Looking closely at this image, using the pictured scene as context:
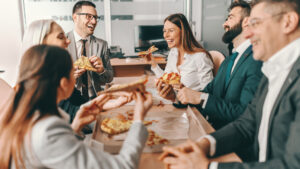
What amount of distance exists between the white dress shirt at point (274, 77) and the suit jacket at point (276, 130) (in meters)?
0.04

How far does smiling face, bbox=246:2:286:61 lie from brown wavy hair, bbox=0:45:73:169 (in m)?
0.92

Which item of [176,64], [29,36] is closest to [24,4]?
[176,64]

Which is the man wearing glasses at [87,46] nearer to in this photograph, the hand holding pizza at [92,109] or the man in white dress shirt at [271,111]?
the hand holding pizza at [92,109]

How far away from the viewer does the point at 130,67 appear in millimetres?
4605

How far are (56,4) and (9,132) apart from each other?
16.2ft

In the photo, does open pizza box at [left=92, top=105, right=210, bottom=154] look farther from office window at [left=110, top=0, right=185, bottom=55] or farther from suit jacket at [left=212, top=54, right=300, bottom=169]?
office window at [left=110, top=0, right=185, bottom=55]

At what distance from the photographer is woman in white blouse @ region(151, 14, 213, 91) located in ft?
8.79

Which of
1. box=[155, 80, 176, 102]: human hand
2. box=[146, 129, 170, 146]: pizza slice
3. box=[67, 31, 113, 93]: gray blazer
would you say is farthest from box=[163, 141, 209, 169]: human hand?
box=[67, 31, 113, 93]: gray blazer

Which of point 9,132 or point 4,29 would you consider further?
point 4,29

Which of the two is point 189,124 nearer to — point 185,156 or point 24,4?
point 185,156

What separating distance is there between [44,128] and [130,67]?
3.81 m

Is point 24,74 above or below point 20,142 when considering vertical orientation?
above

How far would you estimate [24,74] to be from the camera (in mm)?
898

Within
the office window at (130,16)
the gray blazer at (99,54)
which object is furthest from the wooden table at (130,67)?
the gray blazer at (99,54)
